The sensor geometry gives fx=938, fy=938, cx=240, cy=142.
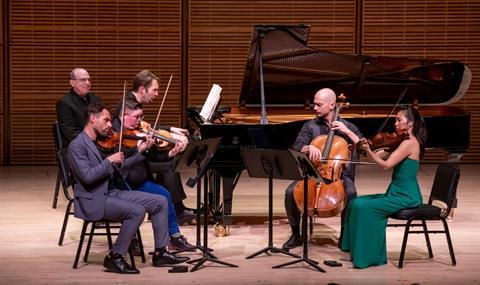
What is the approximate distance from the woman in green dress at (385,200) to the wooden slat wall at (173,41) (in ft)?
15.9

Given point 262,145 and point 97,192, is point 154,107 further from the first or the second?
point 97,192

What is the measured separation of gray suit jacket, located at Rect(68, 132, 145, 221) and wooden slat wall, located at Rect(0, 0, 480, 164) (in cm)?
490

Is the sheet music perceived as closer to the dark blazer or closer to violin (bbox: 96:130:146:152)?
violin (bbox: 96:130:146:152)

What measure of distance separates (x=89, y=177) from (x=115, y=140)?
38cm

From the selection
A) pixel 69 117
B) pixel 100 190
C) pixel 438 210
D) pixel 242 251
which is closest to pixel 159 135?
pixel 100 190

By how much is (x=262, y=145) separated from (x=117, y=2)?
4.35 metres

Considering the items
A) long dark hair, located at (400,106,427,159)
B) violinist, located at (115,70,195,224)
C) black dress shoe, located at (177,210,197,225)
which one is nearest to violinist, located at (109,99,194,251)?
violinist, located at (115,70,195,224)

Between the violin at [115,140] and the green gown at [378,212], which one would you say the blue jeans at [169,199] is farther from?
the green gown at [378,212]

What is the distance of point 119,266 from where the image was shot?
5.79 m

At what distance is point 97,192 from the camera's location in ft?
18.9

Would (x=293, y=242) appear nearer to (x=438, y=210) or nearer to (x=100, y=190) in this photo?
(x=438, y=210)

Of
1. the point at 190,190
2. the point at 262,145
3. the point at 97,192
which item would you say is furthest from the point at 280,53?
the point at 97,192

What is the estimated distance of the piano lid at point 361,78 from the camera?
322 inches

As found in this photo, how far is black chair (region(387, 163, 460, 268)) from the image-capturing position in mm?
5945
